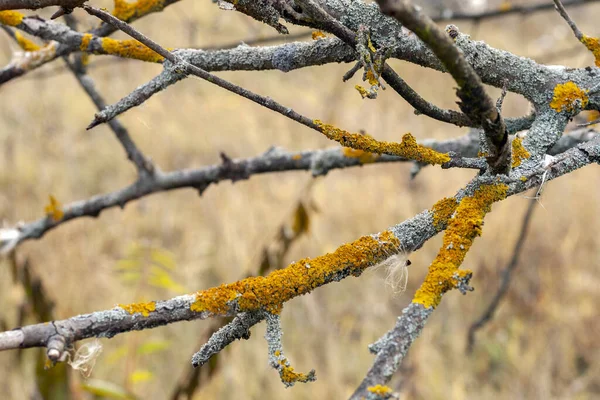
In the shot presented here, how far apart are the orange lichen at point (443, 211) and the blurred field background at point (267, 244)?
4.18 feet

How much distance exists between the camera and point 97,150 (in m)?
6.06

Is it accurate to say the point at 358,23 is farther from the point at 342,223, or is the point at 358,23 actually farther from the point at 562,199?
the point at 562,199

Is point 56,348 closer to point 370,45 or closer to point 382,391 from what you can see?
point 382,391

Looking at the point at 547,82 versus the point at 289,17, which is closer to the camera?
the point at 289,17

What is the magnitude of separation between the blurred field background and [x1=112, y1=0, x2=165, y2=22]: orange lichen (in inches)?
31.7

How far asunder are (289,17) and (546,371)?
3334mm

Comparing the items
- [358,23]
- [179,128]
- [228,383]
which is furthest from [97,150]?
[358,23]

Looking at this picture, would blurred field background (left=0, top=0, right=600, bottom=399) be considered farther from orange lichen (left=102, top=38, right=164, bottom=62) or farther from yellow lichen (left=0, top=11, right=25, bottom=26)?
orange lichen (left=102, top=38, right=164, bottom=62)

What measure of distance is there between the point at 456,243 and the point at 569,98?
0.44 meters

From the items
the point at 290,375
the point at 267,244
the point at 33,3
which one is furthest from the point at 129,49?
the point at 267,244

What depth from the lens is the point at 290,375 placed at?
0.75 m

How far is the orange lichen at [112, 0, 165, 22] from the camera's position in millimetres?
1356

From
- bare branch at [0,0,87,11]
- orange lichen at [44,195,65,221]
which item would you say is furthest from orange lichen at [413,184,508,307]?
orange lichen at [44,195,65,221]

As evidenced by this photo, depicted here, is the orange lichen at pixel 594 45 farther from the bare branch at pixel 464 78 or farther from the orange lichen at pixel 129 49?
the orange lichen at pixel 129 49
